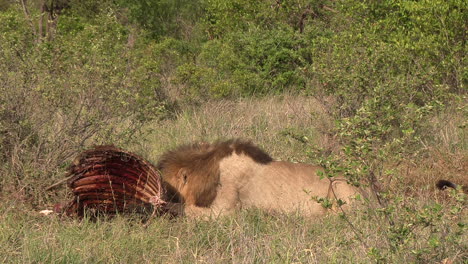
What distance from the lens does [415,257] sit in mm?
3469

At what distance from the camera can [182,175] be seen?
4965 millimetres

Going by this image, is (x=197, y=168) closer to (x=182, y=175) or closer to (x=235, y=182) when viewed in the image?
(x=182, y=175)

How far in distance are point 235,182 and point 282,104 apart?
455 cm

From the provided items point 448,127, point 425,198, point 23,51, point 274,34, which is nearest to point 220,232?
point 425,198

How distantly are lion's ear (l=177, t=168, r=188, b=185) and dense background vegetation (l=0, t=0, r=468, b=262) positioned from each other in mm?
623

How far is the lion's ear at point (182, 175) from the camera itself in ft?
16.3

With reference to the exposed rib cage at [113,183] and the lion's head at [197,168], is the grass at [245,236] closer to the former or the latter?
the exposed rib cage at [113,183]

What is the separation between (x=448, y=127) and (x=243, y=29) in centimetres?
688

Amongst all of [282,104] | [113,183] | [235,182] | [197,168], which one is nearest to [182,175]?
[197,168]

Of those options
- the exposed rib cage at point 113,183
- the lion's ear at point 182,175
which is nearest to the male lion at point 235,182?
the lion's ear at point 182,175

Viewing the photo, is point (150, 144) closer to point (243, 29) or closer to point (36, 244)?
point (36, 244)

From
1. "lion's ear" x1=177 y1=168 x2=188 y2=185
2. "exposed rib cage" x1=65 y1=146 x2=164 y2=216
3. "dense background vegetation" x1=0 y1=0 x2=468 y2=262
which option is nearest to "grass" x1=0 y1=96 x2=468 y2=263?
"dense background vegetation" x1=0 y1=0 x2=468 y2=262

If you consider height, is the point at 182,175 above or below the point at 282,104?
above

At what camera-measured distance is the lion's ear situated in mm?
4957
